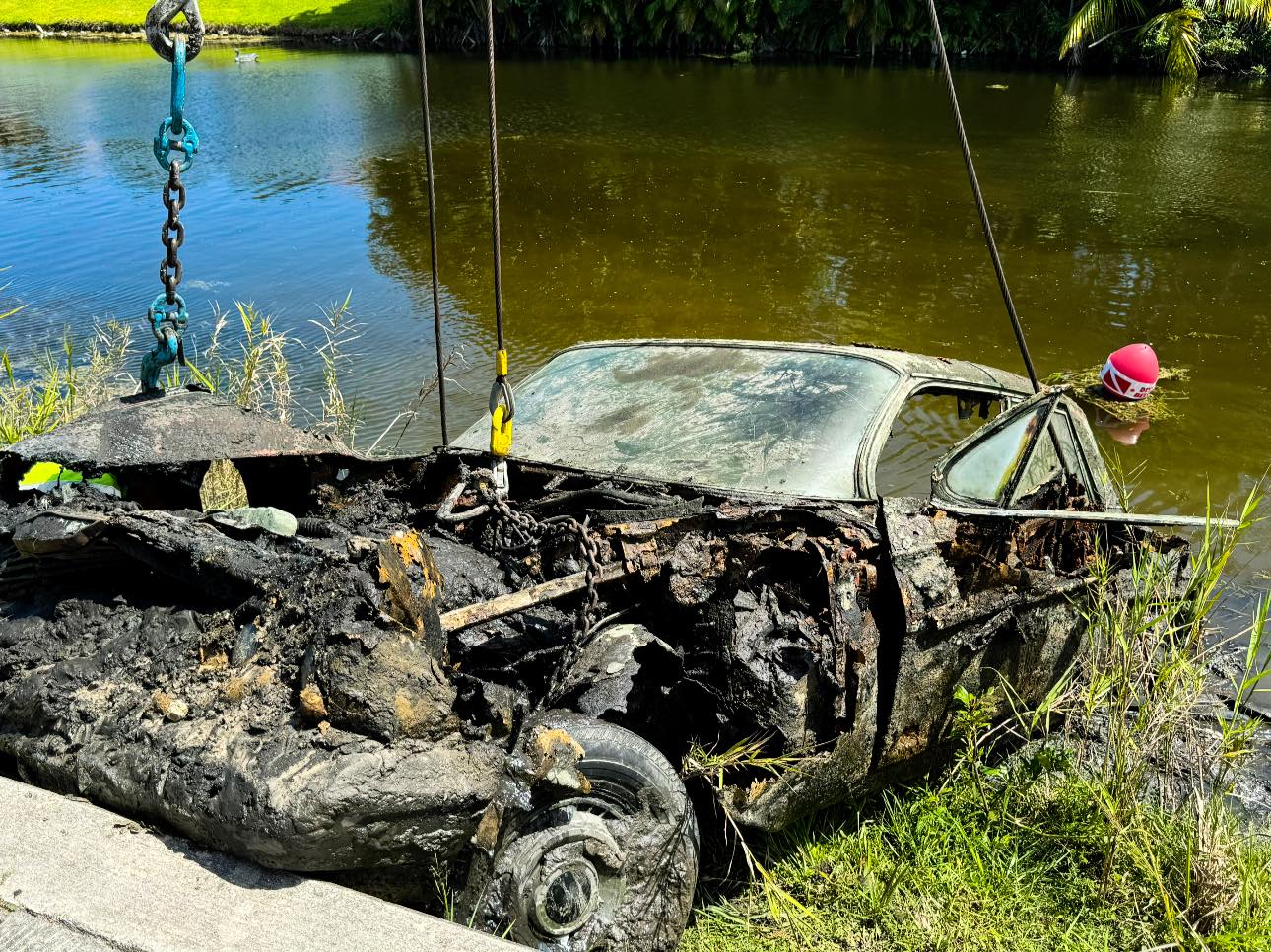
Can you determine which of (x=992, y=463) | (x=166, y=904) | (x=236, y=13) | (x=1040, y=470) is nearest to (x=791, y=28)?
(x=236, y=13)

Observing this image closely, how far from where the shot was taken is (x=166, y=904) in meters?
2.69

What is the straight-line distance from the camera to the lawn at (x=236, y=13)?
135 ft

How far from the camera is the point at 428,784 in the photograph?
2689mm

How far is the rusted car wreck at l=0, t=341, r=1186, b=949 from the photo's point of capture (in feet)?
9.03

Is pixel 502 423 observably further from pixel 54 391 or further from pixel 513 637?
pixel 54 391

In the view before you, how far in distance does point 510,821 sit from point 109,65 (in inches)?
1478

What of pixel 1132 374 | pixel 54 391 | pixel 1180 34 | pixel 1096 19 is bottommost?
pixel 1132 374

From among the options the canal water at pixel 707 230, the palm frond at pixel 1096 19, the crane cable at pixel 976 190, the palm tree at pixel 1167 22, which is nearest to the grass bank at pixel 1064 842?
the crane cable at pixel 976 190

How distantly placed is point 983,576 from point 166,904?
8.48 ft

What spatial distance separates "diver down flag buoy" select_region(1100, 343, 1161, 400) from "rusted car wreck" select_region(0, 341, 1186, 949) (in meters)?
5.16

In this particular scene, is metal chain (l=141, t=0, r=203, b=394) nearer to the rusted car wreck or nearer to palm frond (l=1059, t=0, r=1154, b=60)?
the rusted car wreck

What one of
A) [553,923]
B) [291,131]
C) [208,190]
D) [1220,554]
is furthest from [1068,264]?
[291,131]

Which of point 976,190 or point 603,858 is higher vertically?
point 976,190

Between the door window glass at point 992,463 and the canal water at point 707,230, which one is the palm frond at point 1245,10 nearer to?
the canal water at point 707,230
